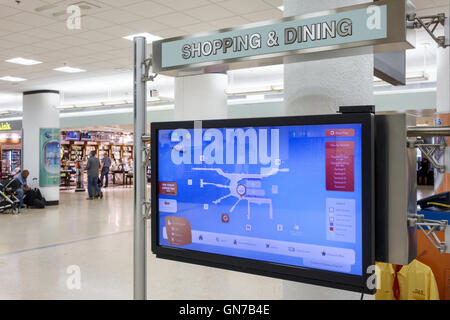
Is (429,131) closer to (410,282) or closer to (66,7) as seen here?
(410,282)

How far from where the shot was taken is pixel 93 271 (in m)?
5.30

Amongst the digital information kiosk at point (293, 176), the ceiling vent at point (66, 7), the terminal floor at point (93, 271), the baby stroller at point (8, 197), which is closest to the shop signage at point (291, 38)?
the digital information kiosk at point (293, 176)

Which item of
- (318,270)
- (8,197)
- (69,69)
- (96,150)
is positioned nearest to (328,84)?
(318,270)

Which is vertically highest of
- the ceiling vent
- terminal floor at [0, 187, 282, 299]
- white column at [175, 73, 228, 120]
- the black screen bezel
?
the ceiling vent

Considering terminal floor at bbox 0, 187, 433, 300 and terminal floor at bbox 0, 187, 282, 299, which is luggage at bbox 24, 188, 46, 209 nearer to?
terminal floor at bbox 0, 187, 282, 299

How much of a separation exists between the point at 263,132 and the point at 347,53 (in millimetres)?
436

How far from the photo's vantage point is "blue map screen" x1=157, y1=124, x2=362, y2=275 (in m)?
1.45

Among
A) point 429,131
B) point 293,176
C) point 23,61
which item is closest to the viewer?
point 429,131

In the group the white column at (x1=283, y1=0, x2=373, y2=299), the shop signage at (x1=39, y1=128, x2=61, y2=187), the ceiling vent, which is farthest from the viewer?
the shop signage at (x1=39, y1=128, x2=61, y2=187)

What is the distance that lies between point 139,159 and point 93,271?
12.2 feet

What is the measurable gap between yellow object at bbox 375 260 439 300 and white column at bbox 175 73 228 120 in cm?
539

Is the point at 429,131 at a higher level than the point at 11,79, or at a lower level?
lower

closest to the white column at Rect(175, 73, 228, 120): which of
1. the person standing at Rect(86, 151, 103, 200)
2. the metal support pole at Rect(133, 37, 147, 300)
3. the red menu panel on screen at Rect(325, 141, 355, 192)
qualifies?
the metal support pole at Rect(133, 37, 147, 300)

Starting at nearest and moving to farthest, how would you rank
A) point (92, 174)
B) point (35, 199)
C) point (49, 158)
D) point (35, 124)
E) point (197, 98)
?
1. point (197, 98)
2. point (35, 199)
3. point (35, 124)
4. point (49, 158)
5. point (92, 174)
